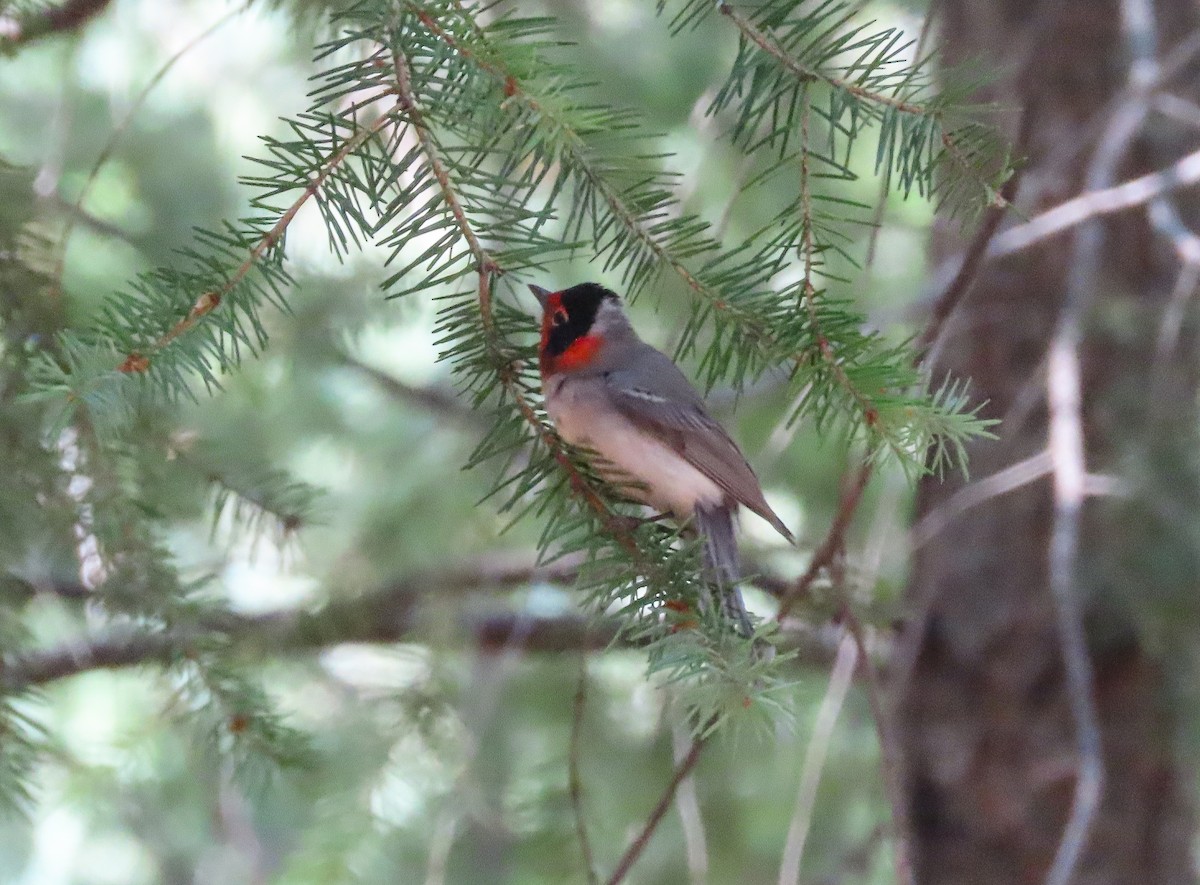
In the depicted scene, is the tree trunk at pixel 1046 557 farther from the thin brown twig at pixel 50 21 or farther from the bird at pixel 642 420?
the thin brown twig at pixel 50 21

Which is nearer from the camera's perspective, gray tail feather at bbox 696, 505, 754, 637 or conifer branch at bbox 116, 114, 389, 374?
conifer branch at bbox 116, 114, 389, 374

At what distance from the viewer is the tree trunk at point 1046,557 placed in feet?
9.82

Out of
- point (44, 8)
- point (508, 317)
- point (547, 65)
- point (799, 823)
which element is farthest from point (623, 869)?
point (44, 8)

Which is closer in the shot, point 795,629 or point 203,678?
point 203,678

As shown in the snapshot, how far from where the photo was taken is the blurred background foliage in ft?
9.07

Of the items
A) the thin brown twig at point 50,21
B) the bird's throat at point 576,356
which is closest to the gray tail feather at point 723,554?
the bird's throat at point 576,356

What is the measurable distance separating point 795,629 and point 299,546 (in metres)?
1.13

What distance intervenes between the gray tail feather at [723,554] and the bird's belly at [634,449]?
4 cm

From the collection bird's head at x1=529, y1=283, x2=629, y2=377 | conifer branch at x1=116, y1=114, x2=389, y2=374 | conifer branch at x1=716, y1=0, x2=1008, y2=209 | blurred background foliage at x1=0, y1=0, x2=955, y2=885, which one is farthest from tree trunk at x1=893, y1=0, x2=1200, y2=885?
conifer branch at x1=116, y1=114, x2=389, y2=374

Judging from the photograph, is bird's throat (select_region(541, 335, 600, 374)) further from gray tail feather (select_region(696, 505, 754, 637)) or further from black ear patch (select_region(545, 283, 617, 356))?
gray tail feather (select_region(696, 505, 754, 637))

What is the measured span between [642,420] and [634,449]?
0.07m

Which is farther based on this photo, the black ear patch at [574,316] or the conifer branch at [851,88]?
the black ear patch at [574,316]

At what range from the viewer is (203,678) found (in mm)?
1900

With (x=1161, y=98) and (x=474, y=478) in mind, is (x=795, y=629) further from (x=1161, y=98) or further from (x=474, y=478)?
(x=1161, y=98)
